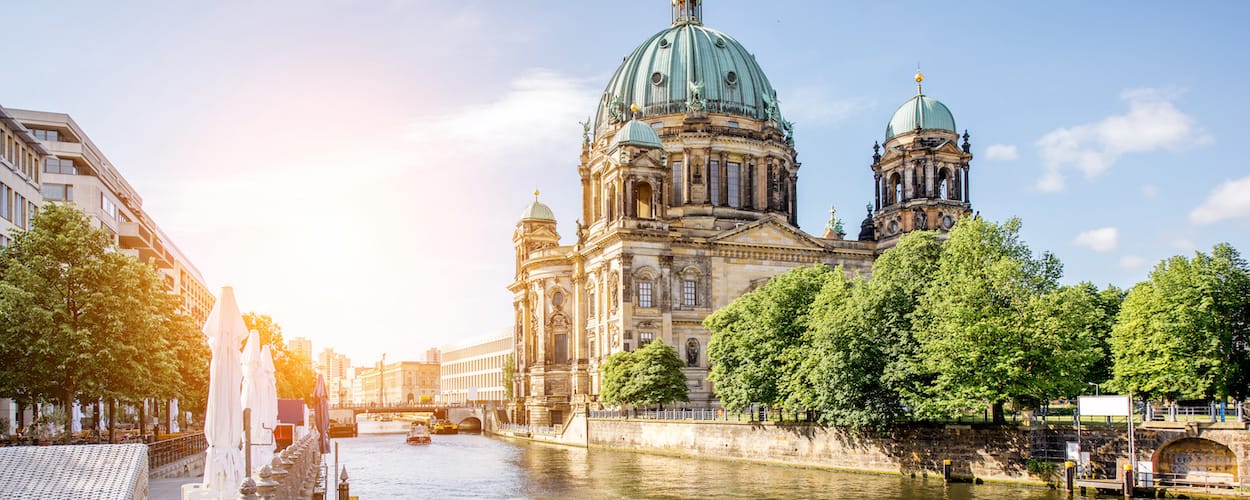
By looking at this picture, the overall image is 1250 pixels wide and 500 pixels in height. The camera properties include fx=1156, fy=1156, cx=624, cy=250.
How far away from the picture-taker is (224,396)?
30.8 metres

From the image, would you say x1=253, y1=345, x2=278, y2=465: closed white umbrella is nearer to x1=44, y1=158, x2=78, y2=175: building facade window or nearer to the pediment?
x1=44, y1=158, x2=78, y2=175: building facade window

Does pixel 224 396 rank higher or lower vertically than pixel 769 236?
lower

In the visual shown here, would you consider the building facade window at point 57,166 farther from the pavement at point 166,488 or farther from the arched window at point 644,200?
the arched window at point 644,200

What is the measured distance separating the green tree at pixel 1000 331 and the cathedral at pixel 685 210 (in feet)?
155

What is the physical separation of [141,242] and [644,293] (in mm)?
46929

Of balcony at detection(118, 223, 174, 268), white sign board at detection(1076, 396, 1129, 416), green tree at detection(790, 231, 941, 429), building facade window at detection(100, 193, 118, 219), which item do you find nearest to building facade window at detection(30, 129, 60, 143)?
building facade window at detection(100, 193, 118, 219)

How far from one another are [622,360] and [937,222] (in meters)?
33.8

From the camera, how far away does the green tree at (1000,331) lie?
5822 centimetres

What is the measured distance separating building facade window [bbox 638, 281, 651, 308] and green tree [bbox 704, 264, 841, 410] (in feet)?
81.4

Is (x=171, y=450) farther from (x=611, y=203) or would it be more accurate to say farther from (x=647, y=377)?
(x=611, y=203)

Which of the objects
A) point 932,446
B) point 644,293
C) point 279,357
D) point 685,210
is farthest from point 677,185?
point 932,446

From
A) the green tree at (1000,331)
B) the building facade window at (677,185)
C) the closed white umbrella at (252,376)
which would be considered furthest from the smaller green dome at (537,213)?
the closed white umbrella at (252,376)

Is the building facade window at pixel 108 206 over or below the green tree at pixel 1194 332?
over

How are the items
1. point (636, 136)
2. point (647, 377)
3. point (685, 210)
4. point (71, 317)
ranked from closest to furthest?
point (71, 317)
point (647, 377)
point (636, 136)
point (685, 210)
